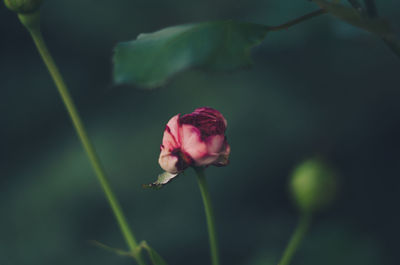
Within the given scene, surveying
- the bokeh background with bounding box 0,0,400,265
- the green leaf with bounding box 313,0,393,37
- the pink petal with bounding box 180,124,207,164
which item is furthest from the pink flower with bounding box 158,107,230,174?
the bokeh background with bounding box 0,0,400,265

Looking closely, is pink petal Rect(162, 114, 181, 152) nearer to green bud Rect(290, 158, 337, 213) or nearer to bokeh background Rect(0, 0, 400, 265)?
green bud Rect(290, 158, 337, 213)

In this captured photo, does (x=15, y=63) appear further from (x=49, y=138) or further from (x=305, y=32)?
(x=305, y=32)

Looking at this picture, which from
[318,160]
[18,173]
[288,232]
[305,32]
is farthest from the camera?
[18,173]

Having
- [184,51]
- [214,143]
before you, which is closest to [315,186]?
[214,143]

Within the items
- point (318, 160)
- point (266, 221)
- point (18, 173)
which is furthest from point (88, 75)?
point (318, 160)

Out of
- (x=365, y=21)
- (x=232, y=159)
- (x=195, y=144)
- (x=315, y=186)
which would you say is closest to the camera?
(x=365, y=21)

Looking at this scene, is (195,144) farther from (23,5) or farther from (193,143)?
(23,5)
